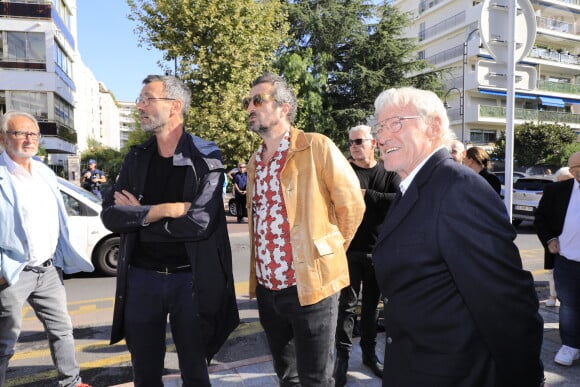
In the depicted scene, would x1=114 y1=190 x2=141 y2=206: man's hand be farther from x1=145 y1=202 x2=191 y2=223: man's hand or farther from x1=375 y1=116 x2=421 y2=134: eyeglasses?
x1=375 y1=116 x2=421 y2=134: eyeglasses

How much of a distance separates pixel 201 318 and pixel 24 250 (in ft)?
4.50

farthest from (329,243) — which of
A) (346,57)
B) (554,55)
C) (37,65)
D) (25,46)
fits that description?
(554,55)

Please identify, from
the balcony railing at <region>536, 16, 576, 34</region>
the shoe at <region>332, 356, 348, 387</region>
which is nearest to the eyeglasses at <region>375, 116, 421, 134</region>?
the shoe at <region>332, 356, 348, 387</region>

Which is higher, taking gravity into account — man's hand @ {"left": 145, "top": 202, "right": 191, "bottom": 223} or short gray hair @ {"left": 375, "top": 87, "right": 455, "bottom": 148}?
short gray hair @ {"left": 375, "top": 87, "right": 455, "bottom": 148}

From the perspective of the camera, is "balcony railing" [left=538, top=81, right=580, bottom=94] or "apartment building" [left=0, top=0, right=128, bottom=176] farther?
"balcony railing" [left=538, top=81, right=580, bottom=94]

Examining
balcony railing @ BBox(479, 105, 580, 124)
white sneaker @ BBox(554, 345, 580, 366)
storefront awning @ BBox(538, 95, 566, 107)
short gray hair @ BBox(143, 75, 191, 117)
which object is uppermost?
storefront awning @ BBox(538, 95, 566, 107)

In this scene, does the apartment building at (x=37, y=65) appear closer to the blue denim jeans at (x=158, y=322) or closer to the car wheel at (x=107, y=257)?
the car wheel at (x=107, y=257)

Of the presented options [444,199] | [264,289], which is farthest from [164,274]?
[444,199]

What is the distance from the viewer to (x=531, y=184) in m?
12.8

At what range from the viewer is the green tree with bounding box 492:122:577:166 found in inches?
1209

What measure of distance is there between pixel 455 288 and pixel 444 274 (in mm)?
63

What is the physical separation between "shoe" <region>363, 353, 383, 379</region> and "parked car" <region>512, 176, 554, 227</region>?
1068 cm

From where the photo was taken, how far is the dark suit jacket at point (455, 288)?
4.75ft

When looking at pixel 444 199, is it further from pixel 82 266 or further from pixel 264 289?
pixel 82 266
